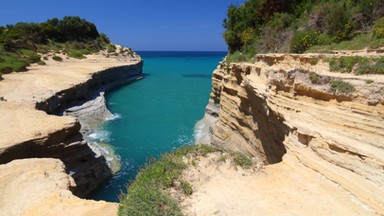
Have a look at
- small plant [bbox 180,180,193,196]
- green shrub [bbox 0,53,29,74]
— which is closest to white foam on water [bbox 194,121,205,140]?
small plant [bbox 180,180,193,196]

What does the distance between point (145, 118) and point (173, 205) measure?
837 inches

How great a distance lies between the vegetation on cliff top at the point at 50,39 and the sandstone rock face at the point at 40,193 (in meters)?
28.5

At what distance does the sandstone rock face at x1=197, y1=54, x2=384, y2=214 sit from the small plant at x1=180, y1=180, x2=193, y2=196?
329 cm

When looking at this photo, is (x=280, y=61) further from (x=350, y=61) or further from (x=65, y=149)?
(x=65, y=149)

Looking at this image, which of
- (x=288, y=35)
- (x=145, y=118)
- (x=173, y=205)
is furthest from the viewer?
(x=145, y=118)

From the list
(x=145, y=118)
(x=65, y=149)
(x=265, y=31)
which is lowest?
(x=145, y=118)

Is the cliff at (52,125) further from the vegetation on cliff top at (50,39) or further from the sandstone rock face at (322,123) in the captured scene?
the vegetation on cliff top at (50,39)

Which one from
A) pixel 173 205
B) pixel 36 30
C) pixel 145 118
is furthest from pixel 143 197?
pixel 36 30

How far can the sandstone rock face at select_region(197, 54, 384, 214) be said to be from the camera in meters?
6.50

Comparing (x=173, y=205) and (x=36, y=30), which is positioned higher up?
(x=36, y=30)

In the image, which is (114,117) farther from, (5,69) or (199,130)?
(5,69)

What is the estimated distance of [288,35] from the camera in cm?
1889

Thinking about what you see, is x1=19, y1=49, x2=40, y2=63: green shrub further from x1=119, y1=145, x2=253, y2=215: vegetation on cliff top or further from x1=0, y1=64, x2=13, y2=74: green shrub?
x1=119, y1=145, x2=253, y2=215: vegetation on cliff top

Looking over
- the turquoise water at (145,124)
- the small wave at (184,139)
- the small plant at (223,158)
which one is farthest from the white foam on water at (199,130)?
the small plant at (223,158)
